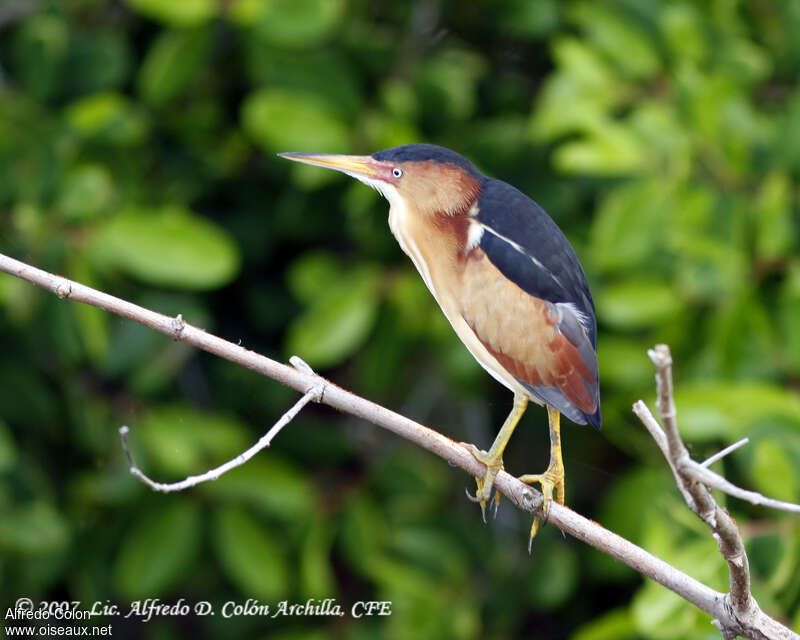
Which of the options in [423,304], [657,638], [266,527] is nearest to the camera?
[657,638]

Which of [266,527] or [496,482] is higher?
[496,482]

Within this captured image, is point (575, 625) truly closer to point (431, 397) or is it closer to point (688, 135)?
point (431, 397)

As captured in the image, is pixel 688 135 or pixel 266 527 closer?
pixel 688 135

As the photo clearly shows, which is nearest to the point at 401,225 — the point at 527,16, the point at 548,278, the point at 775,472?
the point at 548,278

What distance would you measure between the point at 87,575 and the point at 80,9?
146 centimetres

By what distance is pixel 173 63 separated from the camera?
8.17 ft

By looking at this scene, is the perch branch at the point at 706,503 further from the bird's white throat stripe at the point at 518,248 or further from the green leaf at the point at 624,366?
the green leaf at the point at 624,366

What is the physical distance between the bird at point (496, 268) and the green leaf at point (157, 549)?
5.44 ft

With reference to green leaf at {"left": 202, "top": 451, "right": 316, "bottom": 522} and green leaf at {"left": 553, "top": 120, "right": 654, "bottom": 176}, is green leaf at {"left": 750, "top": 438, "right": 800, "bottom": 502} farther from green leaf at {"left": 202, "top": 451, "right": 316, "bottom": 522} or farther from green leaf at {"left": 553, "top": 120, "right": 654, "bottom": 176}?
green leaf at {"left": 202, "top": 451, "right": 316, "bottom": 522}

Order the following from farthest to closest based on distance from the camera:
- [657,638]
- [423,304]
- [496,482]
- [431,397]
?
1. [431,397]
2. [423,304]
3. [657,638]
4. [496,482]

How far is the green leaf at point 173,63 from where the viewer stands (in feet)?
8.14

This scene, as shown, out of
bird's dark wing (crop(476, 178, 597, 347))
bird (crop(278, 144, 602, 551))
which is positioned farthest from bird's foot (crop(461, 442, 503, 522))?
bird's dark wing (crop(476, 178, 597, 347))

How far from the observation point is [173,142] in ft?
9.14

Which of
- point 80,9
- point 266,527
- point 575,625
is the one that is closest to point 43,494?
point 266,527
